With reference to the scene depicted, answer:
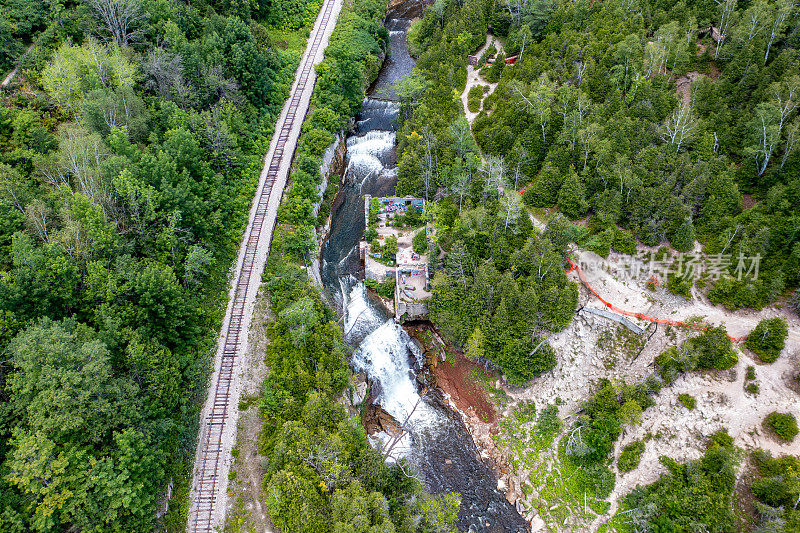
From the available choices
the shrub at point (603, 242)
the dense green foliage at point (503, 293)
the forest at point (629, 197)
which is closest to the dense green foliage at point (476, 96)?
the forest at point (629, 197)

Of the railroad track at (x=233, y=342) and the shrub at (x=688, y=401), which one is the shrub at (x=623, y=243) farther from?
the railroad track at (x=233, y=342)

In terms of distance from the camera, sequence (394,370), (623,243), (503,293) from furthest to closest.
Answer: (623,243)
(394,370)
(503,293)

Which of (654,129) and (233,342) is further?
(654,129)

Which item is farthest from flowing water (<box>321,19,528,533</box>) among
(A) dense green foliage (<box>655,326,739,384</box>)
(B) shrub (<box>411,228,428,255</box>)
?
(A) dense green foliage (<box>655,326,739,384</box>)

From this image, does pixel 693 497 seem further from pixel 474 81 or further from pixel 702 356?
pixel 474 81

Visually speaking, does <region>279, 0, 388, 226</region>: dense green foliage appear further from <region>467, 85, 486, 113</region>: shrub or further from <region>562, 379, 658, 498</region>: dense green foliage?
<region>562, 379, 658, 498</region>: dense green foliage

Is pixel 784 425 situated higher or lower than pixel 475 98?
lower

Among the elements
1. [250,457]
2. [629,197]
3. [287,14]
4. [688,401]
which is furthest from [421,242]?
[287,14]
